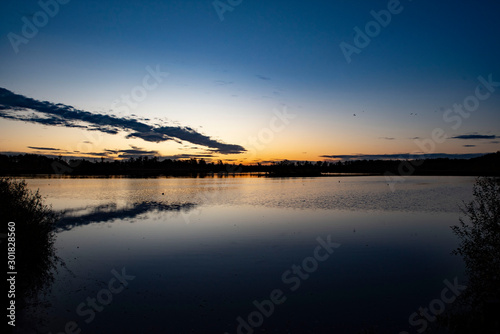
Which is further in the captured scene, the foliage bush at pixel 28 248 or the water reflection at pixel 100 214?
the water reflection at pixel 100 214

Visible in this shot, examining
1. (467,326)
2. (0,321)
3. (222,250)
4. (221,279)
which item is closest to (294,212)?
(222,250)

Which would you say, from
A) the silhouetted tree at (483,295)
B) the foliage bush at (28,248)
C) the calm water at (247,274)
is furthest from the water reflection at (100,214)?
the silhouetted tree at (483,295)

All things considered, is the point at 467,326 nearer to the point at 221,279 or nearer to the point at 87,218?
the point at 221,279

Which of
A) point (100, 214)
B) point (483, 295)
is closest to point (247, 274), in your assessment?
point (483, 295)

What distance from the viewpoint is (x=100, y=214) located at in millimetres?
32125

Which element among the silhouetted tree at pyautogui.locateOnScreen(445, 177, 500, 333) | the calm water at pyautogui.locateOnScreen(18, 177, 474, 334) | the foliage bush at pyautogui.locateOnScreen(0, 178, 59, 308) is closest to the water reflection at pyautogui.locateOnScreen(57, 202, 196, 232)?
the calm water at pyautogui.locateOnScreen(18, 177, 474, 334)

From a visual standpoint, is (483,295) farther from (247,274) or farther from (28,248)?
(28,248)

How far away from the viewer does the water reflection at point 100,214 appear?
27.3 meters

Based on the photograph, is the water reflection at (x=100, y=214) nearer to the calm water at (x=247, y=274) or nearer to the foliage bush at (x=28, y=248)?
the calm water at (x=247, y=274)

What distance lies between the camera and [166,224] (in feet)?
89.6

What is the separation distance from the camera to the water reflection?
27.3m

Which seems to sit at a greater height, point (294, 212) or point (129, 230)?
point (294, 212)

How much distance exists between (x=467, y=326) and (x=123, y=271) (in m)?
14.2

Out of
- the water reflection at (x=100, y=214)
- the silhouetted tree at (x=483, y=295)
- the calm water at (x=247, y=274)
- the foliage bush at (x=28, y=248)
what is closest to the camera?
the silhouetted tree at (x=483, y=295)
